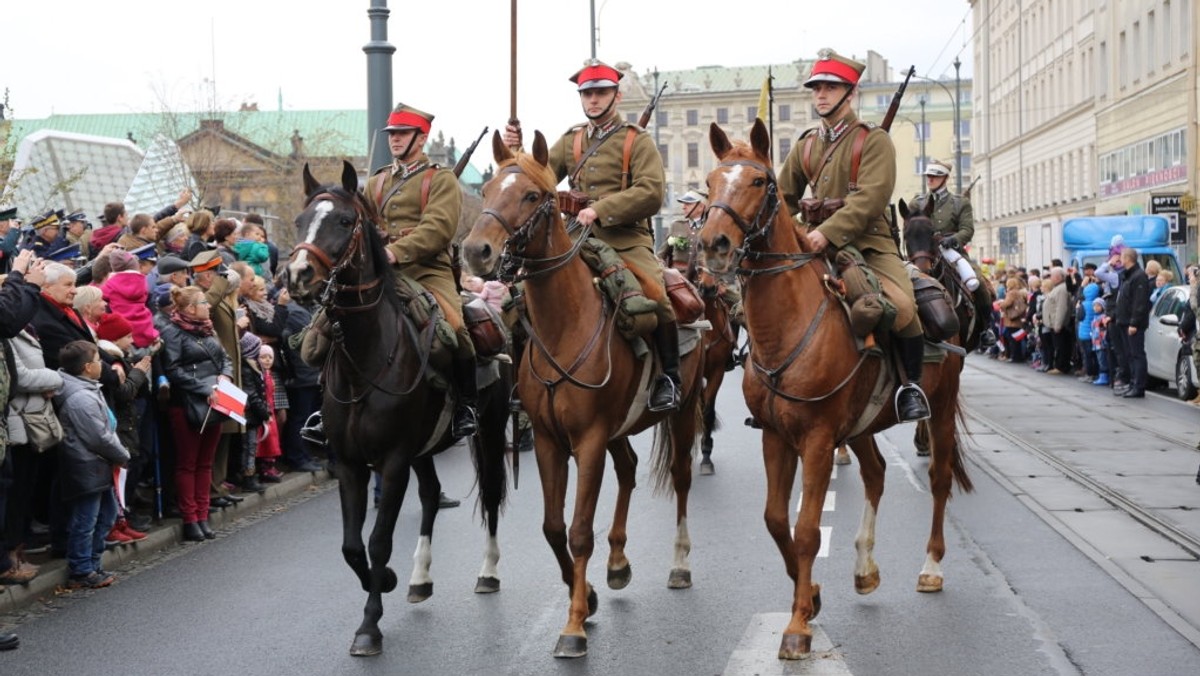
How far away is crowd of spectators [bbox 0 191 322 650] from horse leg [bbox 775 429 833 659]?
3388 millimetres

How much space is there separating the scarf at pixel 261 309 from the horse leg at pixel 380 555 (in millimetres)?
6053

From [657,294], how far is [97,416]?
3.77m

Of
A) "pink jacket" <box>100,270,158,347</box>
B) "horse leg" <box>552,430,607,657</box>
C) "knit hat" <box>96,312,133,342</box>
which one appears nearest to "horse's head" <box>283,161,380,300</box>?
"horse leg" <box>552,430,607,657</box>

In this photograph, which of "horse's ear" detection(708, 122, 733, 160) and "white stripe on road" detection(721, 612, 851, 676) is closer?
"white stripe on road" detection(721, 612, 851, 676)

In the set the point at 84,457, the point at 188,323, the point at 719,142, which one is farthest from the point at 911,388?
the point at 188,323

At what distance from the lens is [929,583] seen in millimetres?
9445

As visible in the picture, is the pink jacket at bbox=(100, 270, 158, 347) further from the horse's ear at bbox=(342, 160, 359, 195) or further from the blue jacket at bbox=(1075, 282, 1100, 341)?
the blue jacket at bbox=(1075, 282, 1100, 341)

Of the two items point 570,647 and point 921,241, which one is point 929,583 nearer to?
point 570,647

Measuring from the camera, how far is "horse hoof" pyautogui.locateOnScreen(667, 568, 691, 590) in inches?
381

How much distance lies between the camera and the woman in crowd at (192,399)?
39.6 feet

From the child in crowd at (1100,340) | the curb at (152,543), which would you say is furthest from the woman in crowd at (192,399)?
the child in crowd at (1100,340)

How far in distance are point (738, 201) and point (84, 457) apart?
479 cm

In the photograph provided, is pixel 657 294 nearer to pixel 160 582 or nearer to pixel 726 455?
pixel 160 582

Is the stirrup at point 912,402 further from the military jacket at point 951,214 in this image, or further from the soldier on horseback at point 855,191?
the military jacket at point 951,214
